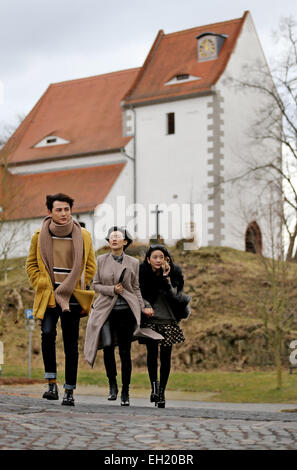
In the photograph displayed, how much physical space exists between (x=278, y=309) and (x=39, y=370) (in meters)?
7.22

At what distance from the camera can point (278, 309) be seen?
87.8ft

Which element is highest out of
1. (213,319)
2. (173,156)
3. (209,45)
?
(209,45)

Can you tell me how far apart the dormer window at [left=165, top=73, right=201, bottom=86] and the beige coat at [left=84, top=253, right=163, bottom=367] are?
3026 centimetres

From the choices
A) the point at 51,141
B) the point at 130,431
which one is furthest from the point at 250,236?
the point at 130,431

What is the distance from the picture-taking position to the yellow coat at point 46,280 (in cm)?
890

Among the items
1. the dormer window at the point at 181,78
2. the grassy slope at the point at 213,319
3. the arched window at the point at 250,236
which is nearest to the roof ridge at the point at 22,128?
the dormer window at the point at 181,78

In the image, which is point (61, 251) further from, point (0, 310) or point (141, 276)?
point (0, 310)

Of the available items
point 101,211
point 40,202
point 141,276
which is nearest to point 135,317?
point 141,276

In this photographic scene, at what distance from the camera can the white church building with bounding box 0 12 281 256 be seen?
38719mm

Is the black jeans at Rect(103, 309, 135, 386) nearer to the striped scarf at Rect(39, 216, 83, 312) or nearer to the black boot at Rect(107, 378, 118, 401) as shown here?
the black boot at Rect(107, 378, 118, 401)

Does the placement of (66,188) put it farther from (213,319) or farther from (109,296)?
(109,296)

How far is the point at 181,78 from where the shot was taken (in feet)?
132

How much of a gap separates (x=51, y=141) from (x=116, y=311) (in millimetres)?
35217

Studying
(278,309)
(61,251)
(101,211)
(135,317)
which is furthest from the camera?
(101,211)
